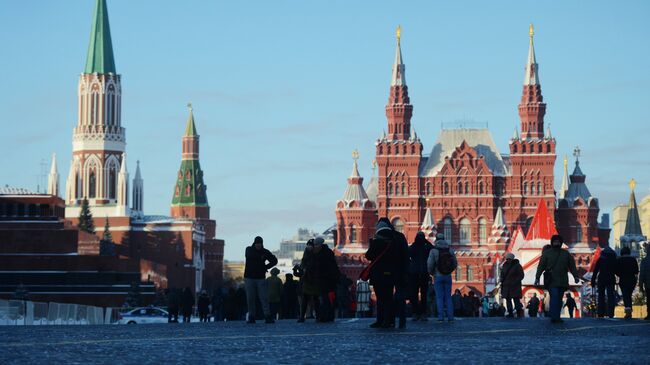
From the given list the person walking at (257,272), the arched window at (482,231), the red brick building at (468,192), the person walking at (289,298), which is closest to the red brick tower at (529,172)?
the red brick building at (468,192)

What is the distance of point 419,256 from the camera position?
30688 mm

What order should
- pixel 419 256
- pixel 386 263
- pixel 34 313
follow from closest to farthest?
pixel 386 263 → pixel 419 256 → pixel 34 313

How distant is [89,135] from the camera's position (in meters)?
168

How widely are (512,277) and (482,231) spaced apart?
4146 inches

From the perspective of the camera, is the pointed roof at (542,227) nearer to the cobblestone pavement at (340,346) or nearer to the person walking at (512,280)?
the person walking at (512,280)

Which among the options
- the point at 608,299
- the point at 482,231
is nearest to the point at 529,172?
the point at 482,231

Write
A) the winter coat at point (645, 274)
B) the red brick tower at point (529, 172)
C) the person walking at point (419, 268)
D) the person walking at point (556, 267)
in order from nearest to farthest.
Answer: the person walking at point (556, 267) → the person walking at point (419, 268) → the winter coat at point (645, 274) → the red brick tower at point (529, 172)

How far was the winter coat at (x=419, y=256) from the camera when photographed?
30.5 meters

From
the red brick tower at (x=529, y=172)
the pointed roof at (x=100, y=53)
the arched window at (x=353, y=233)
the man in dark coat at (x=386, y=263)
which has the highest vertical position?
the pointed roof at (x=100, y=53)

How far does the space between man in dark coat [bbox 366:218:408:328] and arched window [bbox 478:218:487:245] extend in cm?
11649

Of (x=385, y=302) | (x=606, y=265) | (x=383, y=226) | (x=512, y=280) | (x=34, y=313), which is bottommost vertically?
(x=34, y=313)

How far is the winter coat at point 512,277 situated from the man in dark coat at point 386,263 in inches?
443

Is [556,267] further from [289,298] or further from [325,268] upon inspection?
[289,298]

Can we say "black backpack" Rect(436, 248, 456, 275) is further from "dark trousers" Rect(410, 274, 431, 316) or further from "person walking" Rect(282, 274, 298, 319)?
"person walking" Rect(282, 274, 298, 319)
